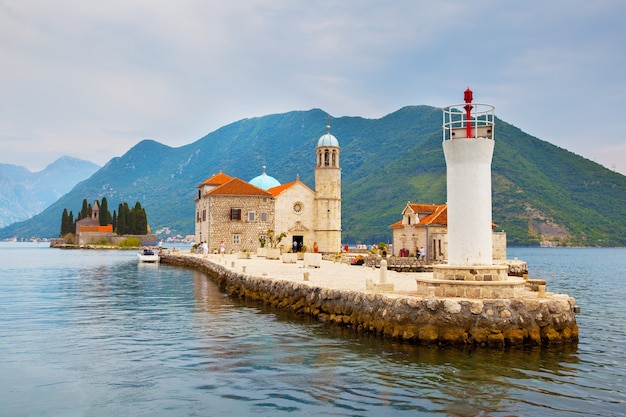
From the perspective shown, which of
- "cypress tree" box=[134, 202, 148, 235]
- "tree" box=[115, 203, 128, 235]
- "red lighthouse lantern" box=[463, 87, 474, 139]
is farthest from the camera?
"cypress tree" box=[134, 202, 148, 235]

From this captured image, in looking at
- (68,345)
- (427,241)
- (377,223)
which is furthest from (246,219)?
(377,223)

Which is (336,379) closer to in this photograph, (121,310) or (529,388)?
(529,388)

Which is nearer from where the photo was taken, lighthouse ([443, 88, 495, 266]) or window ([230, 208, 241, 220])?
lighthouse ([443, 88, 495, 266])

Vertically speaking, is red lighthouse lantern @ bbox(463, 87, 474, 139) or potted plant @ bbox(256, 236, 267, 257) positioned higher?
red lighthouse lantern @ bbox(463, 87, 474, 139)

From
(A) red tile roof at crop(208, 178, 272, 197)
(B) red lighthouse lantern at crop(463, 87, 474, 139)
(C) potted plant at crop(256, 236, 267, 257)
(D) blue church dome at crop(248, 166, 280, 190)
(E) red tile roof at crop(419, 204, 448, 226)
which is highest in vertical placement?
(D) blue church dome at crop(248, 166, 280, 190)

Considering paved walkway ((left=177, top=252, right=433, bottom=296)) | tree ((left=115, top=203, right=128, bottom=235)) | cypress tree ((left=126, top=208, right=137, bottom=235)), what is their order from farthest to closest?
tree ((left=115, top=203, right=128, bottom=235)) < cypress tree ((left=126, top=208, right=137, bottom=235)) < paved walkway ((left=177, top=252, right=433, bottom=296))

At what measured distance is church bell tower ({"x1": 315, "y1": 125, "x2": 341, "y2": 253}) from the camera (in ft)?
197

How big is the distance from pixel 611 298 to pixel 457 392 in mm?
24498

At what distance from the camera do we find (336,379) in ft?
41.2

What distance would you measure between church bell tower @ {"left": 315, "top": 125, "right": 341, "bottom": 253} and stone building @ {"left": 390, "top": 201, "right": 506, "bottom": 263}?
881cm

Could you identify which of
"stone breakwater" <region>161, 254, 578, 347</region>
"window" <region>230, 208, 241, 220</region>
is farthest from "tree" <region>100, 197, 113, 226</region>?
"stone breakwater" <region>161, 254, 578, 347</region>

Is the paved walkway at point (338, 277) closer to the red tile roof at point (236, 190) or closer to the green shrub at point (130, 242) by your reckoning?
the red tile roof at point (236, 190)

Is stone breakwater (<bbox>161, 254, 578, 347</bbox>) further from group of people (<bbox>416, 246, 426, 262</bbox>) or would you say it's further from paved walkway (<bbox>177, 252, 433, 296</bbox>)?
group of people (<bbox>416, 246, 426, 262</bbox>)

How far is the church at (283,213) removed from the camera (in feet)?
194
